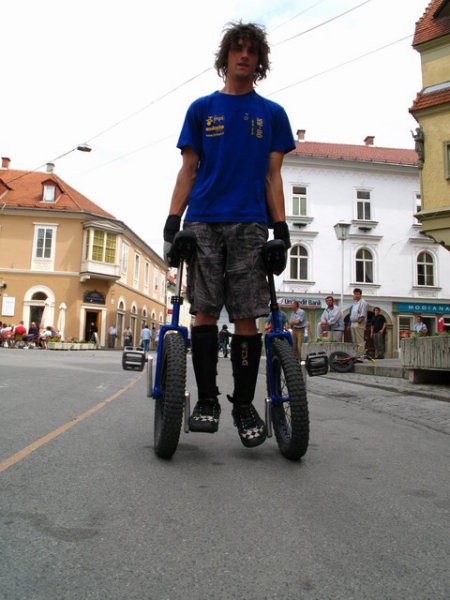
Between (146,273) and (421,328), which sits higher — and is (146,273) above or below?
above

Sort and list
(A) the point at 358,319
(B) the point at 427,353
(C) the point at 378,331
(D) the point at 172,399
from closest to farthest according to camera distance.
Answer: (D) the point at 172,399, (B) the point at 427,353, (A) the point at 358,319, (C) the point at 378,331

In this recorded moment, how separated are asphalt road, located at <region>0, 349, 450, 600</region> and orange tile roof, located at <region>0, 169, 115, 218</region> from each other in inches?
1351

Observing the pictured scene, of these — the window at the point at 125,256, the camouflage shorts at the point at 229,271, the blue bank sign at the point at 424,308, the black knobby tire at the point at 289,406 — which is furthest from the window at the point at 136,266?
the black knobby tire at the point at 289,406

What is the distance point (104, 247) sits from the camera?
35.9 meters

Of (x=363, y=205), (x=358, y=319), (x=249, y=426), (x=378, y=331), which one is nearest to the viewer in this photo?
(x=249, y=426)

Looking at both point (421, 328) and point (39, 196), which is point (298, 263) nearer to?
point (421, 328)

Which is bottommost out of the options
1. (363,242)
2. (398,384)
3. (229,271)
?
(398,384)

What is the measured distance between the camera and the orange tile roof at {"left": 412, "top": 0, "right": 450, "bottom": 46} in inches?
545

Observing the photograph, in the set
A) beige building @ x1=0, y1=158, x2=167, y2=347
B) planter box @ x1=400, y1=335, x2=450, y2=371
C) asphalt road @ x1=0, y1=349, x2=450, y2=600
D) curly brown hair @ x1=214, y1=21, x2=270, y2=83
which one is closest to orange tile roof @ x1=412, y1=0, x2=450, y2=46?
planter box @ x1=400, y1=335, x2=450, y2=371

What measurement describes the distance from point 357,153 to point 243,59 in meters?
32.1

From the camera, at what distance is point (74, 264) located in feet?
115

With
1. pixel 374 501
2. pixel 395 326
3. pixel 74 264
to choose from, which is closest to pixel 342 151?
pixel 395 326

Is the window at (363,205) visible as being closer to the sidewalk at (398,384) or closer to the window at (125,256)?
the window at (125,256)

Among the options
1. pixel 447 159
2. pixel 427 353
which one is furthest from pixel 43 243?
pixel 427 353
